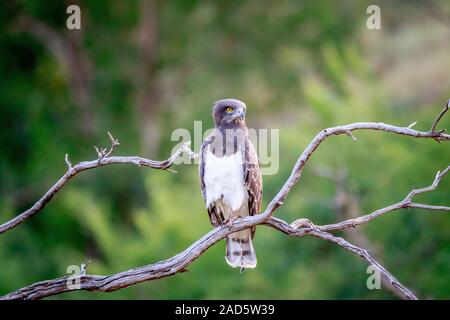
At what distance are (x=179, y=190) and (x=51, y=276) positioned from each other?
Answer: 376 cm

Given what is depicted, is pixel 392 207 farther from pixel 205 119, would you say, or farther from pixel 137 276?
pixel 205 119

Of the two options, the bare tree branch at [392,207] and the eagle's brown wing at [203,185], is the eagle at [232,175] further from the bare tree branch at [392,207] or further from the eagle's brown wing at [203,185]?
the bare tree branch at [392,207]

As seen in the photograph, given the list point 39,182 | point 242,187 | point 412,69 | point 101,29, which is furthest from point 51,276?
point 242,187

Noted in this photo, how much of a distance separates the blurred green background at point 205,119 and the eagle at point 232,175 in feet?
26.5

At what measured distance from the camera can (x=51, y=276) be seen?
799 inches

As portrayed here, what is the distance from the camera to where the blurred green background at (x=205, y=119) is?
1706cm

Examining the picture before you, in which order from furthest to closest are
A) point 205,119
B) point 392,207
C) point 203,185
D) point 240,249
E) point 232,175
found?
point 205,119, point 240,249, point 203,185, point 232,175, point 392,207

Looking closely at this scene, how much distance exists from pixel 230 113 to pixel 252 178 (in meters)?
0.64

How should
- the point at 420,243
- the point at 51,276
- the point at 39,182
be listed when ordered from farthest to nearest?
the point at 39,182 < the point at 51,276 < the point at 420,243

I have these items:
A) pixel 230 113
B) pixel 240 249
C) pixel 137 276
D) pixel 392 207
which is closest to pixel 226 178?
pixel 230 113

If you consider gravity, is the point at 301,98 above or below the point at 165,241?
above

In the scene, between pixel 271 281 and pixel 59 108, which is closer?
pixel 271 281

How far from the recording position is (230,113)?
7.75 meters

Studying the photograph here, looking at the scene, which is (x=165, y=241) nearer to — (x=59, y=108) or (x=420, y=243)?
(x=420, y=243)
